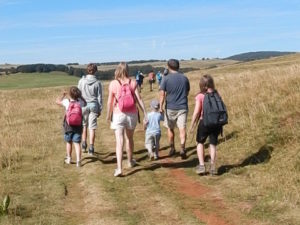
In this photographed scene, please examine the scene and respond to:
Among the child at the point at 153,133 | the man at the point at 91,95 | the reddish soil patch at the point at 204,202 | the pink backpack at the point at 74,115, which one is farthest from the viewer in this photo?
the man at the point at 91,95

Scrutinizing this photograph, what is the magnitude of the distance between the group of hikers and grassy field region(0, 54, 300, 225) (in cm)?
46

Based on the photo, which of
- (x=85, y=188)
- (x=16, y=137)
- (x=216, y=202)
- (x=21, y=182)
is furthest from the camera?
(x=16, y=137)

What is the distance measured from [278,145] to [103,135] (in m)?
6.51

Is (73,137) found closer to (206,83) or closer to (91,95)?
(91,95)

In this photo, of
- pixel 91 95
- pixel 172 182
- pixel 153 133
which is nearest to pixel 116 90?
pixel 172 182

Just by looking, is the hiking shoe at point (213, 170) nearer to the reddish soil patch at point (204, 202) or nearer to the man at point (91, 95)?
the reddish soil patch at point (204, 202)

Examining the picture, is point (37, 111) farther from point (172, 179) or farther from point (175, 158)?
point (172, 179)

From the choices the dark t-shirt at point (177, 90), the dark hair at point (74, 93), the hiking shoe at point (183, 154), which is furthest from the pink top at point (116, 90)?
the hiking shoe at point (183, 154)

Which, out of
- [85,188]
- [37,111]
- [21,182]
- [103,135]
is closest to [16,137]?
[103,135]

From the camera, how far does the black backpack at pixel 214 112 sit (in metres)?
9.68

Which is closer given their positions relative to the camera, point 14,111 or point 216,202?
point 216,202

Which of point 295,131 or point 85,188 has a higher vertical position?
point 295,131

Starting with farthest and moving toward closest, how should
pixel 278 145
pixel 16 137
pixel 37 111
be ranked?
pixel 37 111, pixel 16 137, pixel 278 145

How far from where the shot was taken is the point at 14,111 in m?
27.3
